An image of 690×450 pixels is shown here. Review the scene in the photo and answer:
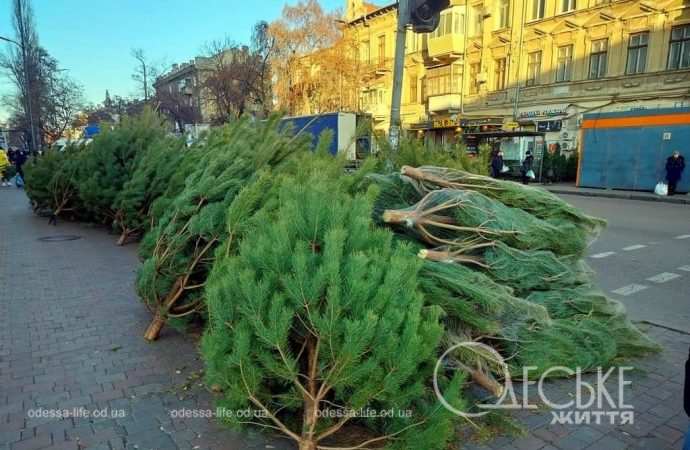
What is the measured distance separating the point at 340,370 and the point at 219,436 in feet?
3.71

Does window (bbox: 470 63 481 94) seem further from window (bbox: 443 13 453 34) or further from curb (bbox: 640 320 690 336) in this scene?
curb (bbox: 640 320 690 336)

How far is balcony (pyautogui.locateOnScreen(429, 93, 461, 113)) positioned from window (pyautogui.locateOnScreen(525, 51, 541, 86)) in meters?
5.28

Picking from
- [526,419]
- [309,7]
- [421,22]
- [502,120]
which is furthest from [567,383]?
[309,7]

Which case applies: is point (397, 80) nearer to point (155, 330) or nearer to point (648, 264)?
point (155, 330)

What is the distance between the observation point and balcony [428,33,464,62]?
30172mm

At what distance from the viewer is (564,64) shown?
81.7 feet

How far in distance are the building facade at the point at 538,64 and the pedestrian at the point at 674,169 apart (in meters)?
5.10

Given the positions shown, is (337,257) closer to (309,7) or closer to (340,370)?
(340,370)

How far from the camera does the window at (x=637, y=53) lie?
70.4 ft

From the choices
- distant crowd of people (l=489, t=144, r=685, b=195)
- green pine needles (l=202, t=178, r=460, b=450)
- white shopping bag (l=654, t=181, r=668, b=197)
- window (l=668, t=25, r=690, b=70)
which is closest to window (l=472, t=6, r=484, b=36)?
distant crowd of people (l=489, t=144, r=685, b=195)

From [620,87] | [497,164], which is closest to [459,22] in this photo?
[620,87]

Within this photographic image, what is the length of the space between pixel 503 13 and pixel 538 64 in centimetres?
468

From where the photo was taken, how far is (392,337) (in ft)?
6.79

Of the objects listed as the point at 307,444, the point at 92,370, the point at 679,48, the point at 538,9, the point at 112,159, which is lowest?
the point at 92,370
